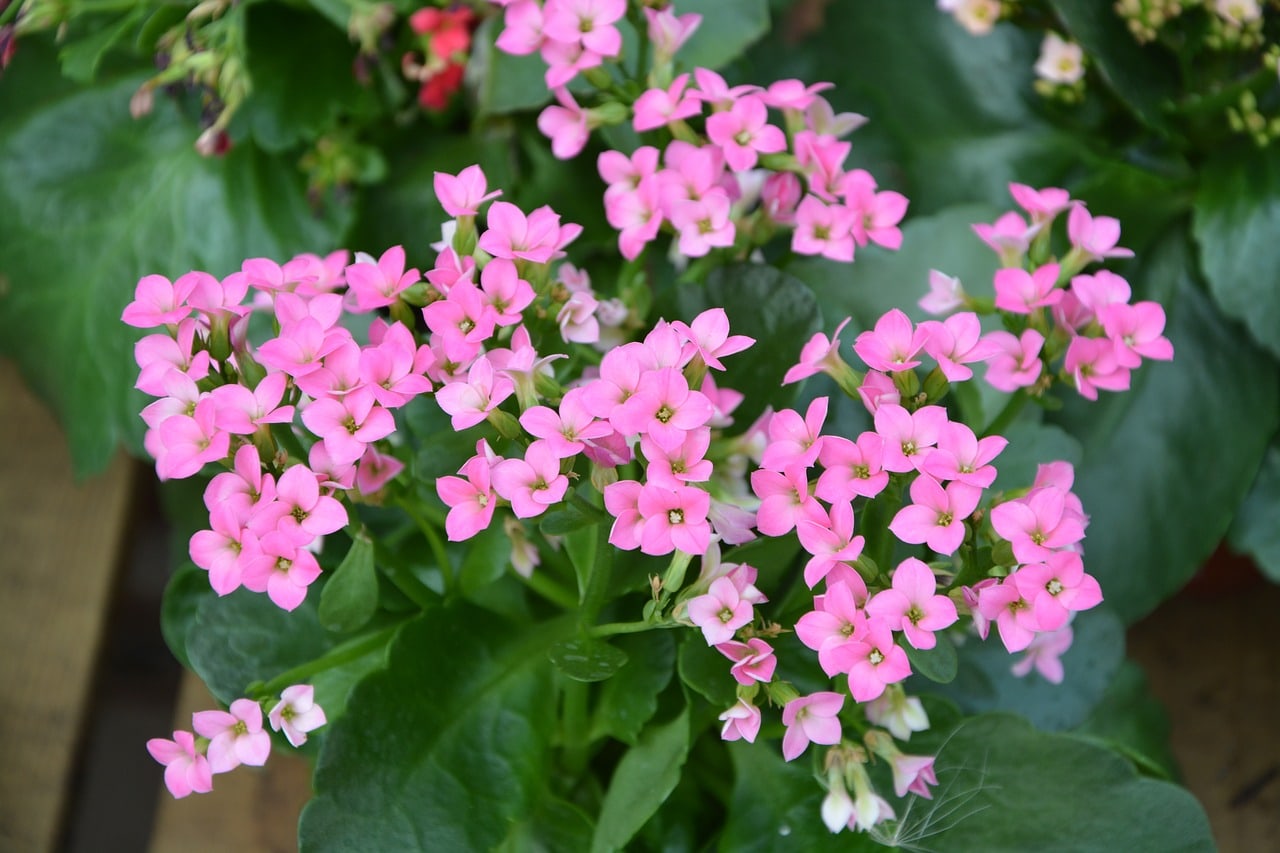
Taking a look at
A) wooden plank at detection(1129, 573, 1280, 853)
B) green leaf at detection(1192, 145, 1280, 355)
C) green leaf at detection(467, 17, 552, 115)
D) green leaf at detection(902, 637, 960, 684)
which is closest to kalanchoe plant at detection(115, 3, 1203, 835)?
green leaf at detection(902, 637, 960, 684)

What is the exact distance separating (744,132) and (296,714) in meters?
0.32

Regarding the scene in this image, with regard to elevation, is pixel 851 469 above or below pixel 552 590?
above

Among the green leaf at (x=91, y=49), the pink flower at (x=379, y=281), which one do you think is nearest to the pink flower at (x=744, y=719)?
the pink flower at (x=379, y=281)

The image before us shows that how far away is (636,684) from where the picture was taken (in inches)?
19.3

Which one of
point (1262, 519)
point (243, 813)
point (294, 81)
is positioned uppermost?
point (294, 81)

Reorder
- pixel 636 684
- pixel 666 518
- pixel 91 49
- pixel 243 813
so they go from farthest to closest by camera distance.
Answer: pixel 243 813, pixel 91 49, pixel 636 684, pixel 666 518

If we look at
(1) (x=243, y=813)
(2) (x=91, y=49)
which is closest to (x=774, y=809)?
(1) (x=243, y=813)

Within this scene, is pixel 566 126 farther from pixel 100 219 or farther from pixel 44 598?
pixel 44 598

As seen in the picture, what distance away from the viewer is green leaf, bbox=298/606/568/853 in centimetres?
45

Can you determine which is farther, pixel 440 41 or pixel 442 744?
pixel 440 41

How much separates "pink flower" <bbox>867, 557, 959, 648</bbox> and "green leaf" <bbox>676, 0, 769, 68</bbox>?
37 cm

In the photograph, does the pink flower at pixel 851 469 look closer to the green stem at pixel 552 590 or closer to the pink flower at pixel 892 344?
the pink flower at pixel 892 344

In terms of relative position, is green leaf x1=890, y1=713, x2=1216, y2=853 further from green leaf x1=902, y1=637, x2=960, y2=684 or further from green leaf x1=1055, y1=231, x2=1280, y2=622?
green leaf x1=1055, y1=231, x2=1280, y2=622

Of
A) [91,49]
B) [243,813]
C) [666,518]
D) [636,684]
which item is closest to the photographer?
[666,518]
